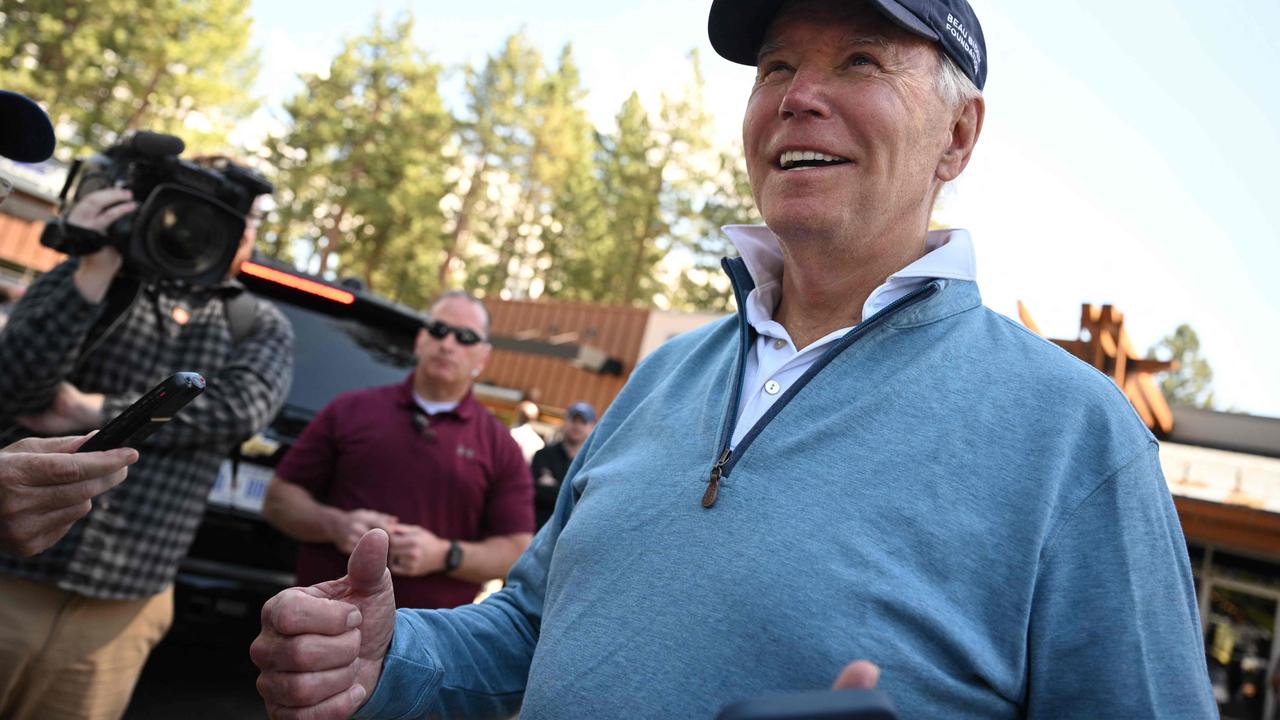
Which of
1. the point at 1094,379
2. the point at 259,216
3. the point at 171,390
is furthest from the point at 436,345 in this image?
the point at 1094,379

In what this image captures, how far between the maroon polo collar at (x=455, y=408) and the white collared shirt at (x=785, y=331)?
244cm

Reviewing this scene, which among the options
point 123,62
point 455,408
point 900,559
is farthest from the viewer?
point 123,62

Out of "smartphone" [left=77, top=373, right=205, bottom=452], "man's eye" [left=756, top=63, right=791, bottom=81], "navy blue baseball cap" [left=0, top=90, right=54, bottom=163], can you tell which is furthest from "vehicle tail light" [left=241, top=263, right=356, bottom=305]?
"man's eye" [left=756, top=63, right=791, bottom=81]

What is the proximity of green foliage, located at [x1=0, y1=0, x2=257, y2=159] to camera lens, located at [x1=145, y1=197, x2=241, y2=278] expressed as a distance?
32032mm

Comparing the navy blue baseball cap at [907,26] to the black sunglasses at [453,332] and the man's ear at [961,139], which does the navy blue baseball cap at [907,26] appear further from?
the black sunglasses at [453,332]

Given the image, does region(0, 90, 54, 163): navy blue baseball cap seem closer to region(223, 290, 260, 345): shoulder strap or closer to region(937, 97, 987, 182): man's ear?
region(223, 290, 260, 345): shoulder strap

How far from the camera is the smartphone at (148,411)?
1.56 metres

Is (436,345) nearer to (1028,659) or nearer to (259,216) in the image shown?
(259,216)

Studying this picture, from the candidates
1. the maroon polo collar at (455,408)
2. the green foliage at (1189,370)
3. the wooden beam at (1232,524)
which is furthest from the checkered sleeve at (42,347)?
the green foliage at (1189,370)

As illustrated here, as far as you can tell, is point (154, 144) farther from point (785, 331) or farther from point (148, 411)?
point (785, 331)

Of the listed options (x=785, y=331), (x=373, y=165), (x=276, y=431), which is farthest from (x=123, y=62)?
(x=785, y=331)

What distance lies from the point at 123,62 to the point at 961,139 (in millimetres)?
39385

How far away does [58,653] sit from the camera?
111 inches

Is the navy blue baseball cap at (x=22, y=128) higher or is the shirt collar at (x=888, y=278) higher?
the shirt collar at (x=888, y=278)
